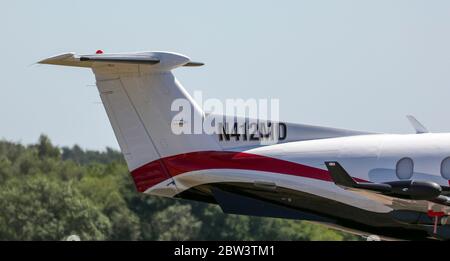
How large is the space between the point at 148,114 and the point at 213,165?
4.64 feet

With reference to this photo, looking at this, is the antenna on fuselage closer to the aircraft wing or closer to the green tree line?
the aircraft wing

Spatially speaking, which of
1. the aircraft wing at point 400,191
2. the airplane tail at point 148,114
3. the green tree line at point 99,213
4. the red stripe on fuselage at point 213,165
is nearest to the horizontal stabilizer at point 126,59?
the airplane tail at point 148,114

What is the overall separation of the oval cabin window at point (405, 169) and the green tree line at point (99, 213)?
84.3 feet

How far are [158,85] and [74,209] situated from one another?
1069 inches

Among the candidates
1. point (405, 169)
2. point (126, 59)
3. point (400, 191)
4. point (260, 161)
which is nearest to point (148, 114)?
point (126, 59)

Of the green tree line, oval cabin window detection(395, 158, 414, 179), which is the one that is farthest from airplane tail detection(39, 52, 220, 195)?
the green tree line

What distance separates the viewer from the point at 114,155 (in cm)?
10400

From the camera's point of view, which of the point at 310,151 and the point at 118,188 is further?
the point at 118,188

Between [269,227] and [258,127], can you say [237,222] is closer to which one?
[269,227]

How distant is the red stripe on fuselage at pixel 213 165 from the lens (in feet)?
65.5

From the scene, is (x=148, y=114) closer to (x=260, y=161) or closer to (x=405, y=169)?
(x=260, y=161)

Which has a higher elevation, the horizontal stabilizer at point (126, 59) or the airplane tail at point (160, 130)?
the horizontal stabilizer at point (126, 59)

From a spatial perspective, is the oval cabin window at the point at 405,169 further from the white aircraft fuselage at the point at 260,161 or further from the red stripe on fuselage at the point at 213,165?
the red stripe on fuselage at the point at 213,165
